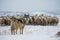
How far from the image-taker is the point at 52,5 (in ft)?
5.87

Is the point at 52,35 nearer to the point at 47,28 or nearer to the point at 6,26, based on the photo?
the point at 47,28

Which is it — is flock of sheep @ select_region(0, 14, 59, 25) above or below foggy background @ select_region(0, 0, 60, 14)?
below

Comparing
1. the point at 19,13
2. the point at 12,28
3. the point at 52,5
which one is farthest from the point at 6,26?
the point at 52,5

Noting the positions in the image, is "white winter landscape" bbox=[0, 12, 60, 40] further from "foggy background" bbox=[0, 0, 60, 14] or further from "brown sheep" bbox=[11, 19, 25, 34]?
"foggy background" bbox=[0, 0, 60, 14]

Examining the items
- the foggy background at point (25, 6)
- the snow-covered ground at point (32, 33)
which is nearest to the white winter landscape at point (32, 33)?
the snow-covered ground at point (32, 33)

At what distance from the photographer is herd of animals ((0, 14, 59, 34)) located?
1737 mm

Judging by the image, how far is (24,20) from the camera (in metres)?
1.75

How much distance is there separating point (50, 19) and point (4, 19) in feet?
2.11

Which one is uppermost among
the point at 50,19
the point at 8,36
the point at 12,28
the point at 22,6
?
the point at 22,6

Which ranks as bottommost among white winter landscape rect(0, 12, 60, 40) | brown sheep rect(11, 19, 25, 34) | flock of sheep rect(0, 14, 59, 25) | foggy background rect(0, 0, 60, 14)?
white winter landscape rect(0, 12, 60, 40)

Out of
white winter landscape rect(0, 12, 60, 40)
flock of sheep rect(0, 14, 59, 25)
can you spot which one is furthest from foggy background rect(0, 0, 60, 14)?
white winter landscape rect(0, 12, 60, 40)

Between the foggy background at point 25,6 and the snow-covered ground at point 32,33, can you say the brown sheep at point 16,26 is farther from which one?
the foggy background at point 25,6

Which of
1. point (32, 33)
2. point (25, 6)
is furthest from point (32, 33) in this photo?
point (25, 6)

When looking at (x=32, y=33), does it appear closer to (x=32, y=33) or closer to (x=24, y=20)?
(x=32, y=33)
